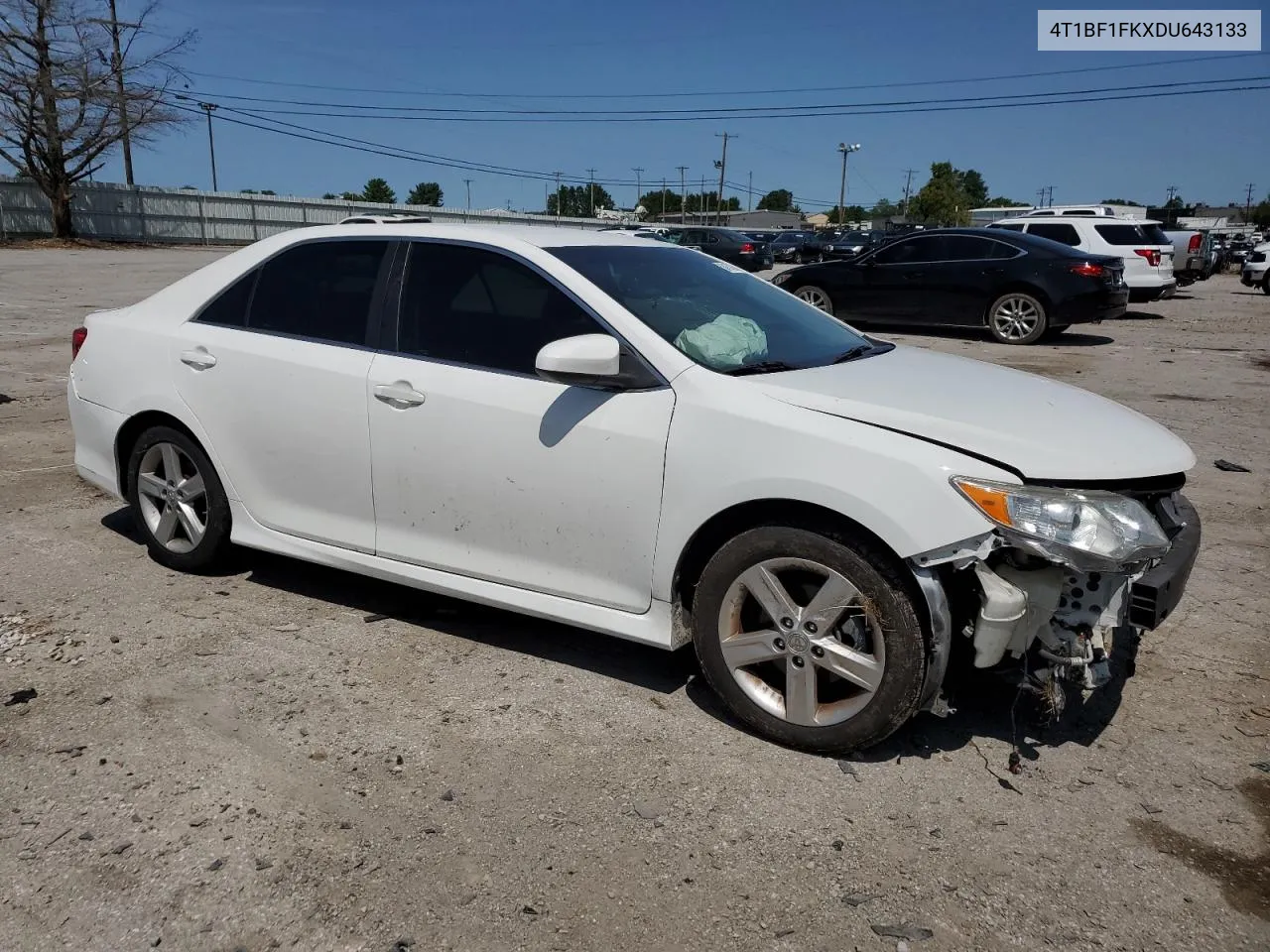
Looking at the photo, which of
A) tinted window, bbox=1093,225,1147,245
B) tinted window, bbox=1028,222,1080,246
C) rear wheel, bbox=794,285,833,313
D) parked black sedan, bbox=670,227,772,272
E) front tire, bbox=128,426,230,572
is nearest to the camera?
front tire, bbox=128,426,230,572

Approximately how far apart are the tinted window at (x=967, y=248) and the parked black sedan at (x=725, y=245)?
16.9 m

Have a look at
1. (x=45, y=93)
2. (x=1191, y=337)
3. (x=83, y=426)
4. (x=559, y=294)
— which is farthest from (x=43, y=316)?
(x=45, y=93)

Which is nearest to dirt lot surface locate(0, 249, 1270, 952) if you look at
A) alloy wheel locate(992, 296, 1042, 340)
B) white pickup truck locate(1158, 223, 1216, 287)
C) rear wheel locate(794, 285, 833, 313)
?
alloy wheel locate(992, 296, 1042, 340)

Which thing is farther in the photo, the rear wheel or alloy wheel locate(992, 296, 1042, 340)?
the rear wheel

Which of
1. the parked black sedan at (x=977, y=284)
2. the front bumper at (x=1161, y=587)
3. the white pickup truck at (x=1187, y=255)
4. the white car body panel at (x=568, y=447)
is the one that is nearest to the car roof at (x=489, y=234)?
the white car body panel at (x=568, y=447)

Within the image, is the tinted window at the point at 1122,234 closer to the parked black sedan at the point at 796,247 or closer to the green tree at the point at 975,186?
the parked black sedan at the point at 796,247

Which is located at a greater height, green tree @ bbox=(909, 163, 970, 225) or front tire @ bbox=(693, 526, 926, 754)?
green tree @ bbox=(909, 163, 970, 225)

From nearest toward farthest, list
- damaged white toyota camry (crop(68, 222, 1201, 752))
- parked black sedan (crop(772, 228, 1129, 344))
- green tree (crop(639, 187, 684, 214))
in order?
damaged white toyota camry (crop(68, 222, 1201, 752))
parked black sedan (crop(772, 228, 1129, 344))
green tree (crop(639, 187, 684, 214))

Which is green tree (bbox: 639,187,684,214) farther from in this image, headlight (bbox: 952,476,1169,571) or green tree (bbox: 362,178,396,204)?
headlight (bbox: 952,476,1169,571)

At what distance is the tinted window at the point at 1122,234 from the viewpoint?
56.8 feet

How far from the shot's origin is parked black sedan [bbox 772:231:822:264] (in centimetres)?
4012

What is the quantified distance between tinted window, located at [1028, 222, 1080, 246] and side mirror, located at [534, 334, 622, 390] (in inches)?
661

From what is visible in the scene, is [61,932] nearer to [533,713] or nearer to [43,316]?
[533,713]

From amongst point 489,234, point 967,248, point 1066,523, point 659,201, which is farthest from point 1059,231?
point 659,201
